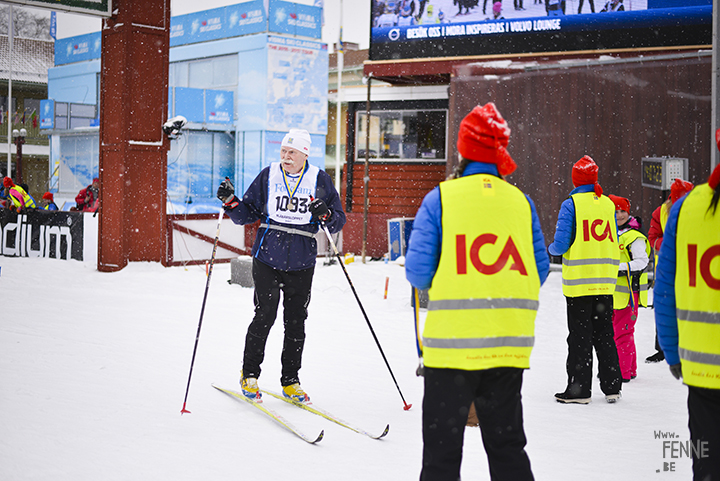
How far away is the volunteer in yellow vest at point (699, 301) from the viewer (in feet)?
8.07

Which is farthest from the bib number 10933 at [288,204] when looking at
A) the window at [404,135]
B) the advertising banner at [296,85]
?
the advertising banner at [296,85]

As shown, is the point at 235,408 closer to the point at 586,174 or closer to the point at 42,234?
the point at 586,174

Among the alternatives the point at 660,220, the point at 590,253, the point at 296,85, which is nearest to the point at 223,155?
the point at 296,85

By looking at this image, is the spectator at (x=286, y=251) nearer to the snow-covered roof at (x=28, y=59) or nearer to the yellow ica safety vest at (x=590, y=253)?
the yellow ica safety vest at (x=590, y=253)

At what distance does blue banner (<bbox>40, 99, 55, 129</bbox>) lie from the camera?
32.6 m

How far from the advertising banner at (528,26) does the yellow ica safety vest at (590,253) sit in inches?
401

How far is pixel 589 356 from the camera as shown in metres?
5.32

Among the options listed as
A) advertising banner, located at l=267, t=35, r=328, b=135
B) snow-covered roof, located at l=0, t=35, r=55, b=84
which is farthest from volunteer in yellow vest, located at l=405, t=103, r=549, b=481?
snow-covered roof, located at l=0, t=35, r=55, b=84

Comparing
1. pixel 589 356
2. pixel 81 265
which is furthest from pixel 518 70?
pixel 589 356

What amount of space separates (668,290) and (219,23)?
30.6 meters

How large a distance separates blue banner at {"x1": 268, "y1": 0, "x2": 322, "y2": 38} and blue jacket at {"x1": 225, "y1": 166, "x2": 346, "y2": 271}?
81.6 feet

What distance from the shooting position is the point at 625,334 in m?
5.93

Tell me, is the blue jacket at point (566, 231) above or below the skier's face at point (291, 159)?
below

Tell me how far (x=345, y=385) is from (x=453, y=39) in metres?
11.9
